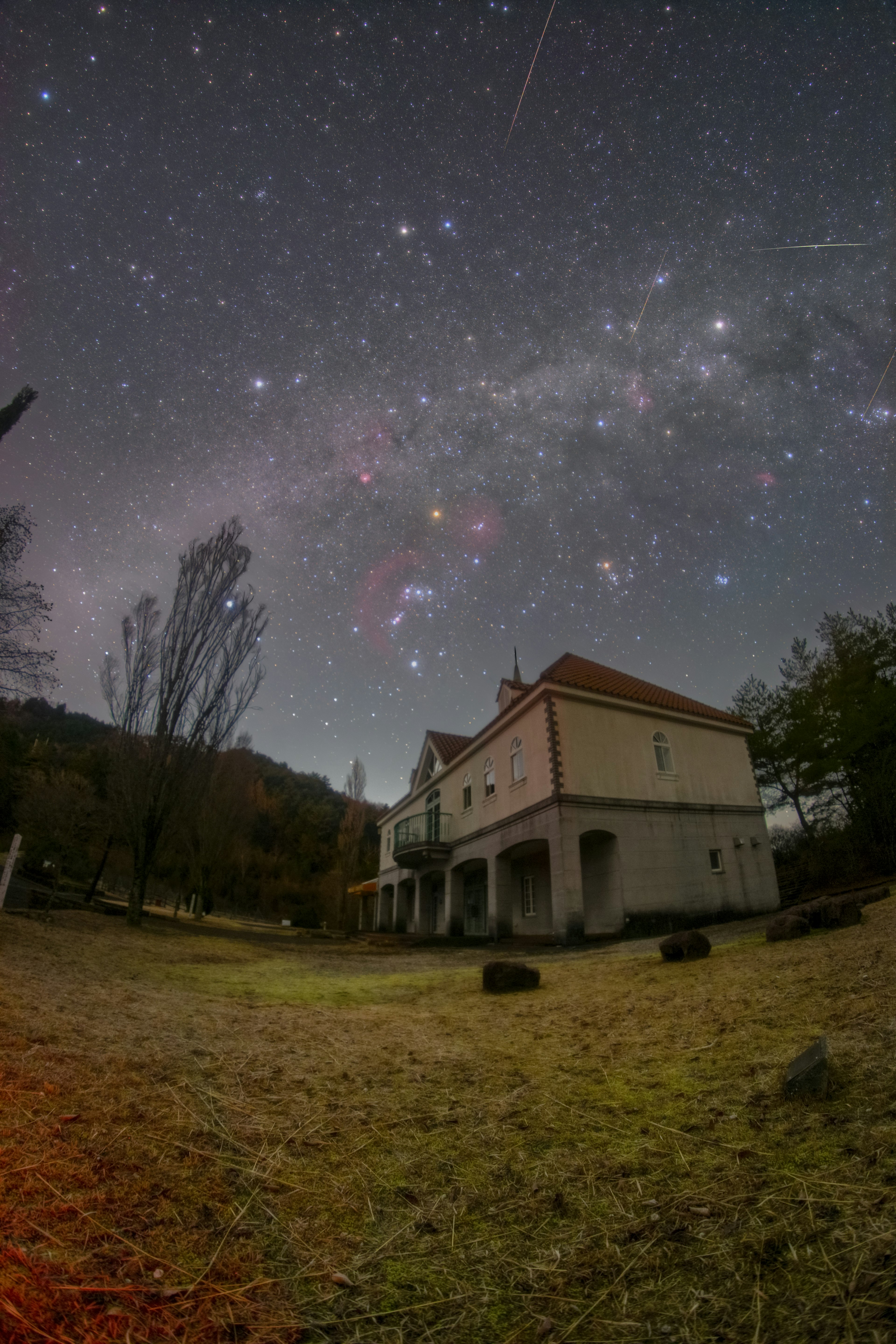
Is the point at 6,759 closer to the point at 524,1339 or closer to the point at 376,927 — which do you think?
the point at 376,927

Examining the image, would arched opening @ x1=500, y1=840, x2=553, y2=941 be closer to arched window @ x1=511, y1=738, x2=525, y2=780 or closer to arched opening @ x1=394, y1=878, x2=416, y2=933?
arched window @ x1=511, y1=738, x2=525, y2=780

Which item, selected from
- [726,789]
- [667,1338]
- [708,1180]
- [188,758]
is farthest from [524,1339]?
[726,789]

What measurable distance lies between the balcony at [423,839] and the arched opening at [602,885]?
25.0ft

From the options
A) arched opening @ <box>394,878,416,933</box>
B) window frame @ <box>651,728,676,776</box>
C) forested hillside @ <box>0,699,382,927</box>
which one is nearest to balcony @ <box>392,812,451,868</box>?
arched opening @ <box>394,878,416,933</box>

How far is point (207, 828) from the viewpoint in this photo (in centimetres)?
3088

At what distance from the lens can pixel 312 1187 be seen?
88.9 inches

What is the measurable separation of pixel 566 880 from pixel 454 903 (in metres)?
9.32

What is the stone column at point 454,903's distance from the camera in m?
22.7

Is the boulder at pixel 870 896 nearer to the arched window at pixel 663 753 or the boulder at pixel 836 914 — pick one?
the boulder at pixel 836 914

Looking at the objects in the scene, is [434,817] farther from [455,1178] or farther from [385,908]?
[455,1178]

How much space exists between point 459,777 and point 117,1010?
1926cm

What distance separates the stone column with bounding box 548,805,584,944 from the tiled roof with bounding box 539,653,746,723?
13.4ft

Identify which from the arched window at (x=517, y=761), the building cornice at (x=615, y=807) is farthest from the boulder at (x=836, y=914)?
the arched window at (x=517, y=761)

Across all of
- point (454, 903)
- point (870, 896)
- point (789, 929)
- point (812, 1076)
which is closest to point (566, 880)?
point (870, 896)
